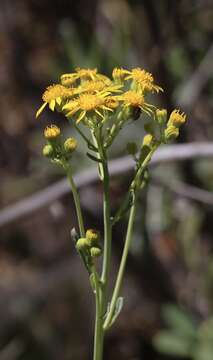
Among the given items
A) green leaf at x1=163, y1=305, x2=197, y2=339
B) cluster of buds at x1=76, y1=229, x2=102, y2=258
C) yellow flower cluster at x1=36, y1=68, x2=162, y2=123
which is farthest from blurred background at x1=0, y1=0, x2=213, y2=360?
cluster of buds at x1=76, y1=229, x2=102, y2=258

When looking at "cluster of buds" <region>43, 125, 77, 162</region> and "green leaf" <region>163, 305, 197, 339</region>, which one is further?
"green leaf" <region>163, 305, 197, 339</region>

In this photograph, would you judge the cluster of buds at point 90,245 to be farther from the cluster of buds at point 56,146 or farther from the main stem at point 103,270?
the cluster of buds at point 56,146

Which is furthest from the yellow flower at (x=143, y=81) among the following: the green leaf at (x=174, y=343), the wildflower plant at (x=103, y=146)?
the green leaf at (x=174, y=343)

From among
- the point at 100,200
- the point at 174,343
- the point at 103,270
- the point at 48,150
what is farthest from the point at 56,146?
Result: the point at 100,200

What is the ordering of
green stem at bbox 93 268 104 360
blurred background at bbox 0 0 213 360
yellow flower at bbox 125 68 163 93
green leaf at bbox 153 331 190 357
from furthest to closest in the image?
blurred background at bbox 0 0 213 360 < green leaf at bbox 153 331 190 357 < yellow flower at bbox 125 68 163 93 < green stem at bbox 93 268 104 360

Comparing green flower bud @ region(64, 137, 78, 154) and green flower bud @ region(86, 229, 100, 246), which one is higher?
green flower bud @ region(64, 137, 78, 154)

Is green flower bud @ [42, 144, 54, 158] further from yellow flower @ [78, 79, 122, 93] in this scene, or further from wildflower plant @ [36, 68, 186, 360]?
yellow flower @ [78, 79, 122, 93]

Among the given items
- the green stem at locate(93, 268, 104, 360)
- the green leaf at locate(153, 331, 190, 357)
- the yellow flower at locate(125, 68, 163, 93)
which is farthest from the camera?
the green leaf at locate(153, 331, 190, 357)

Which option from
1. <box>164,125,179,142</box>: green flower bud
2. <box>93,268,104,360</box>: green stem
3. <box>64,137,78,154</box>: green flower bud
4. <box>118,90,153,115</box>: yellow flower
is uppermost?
<box>118,90,153,115</box>: yellow flower
